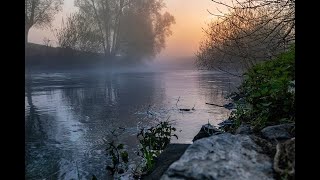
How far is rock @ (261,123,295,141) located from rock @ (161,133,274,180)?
352mm

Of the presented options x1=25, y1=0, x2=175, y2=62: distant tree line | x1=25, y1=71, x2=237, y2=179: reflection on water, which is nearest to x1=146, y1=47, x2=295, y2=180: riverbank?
x1=25, y1=71, x2=237, y2=179: reflection on water

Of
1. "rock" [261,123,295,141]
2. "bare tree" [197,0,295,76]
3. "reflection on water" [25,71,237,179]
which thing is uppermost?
"bare tree" [197,0,295,76]

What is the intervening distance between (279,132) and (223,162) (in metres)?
1.07

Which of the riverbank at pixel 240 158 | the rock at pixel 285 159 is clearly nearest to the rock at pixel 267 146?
the riverbank at pixel 240 158

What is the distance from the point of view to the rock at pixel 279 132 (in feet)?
11.4

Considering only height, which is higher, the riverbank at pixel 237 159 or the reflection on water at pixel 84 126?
the riverbank at pixel 237 159

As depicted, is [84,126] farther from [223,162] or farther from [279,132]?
[223,162]

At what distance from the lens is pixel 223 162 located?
2859 mm

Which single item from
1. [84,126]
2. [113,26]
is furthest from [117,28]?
[84,126]

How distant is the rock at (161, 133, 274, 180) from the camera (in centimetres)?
267

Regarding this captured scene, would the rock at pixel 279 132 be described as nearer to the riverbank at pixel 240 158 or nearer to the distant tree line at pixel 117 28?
the riverbank at pixel 240 158

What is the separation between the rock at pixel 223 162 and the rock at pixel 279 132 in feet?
1.15

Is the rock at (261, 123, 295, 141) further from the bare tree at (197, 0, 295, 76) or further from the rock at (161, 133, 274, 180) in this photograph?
the bare tree at (197, 0, 295, 76)

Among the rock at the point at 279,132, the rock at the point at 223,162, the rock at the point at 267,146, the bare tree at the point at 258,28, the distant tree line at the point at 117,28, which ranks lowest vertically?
the rock at the point at 223,162
